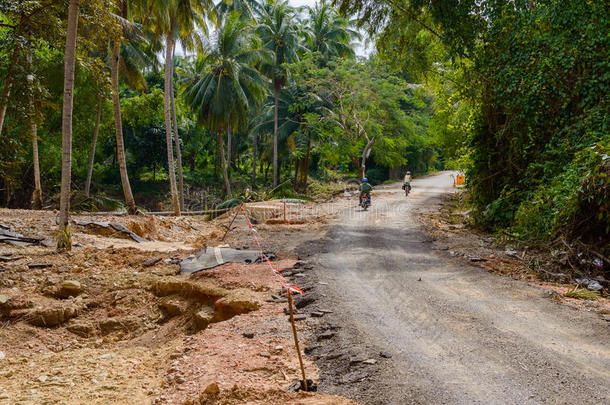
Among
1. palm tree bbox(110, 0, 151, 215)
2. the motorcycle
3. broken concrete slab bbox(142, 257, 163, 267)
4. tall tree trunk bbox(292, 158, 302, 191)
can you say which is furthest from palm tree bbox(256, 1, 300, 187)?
broken concrete slab bbox(142, 257, 163, 267)

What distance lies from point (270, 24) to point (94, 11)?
23358 millimetres

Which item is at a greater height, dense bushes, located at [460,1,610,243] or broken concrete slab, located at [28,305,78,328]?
dense bushes, located at [460,1,610,243]

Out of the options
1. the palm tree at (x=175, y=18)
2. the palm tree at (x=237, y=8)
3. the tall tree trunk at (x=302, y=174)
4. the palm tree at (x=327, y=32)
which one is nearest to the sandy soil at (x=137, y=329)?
the palm tree at (x=175, y=18)

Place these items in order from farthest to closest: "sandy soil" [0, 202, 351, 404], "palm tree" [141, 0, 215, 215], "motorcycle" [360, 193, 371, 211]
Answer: "motorcycle" [360, 193, 371, 211] → "palm tree" [141, 0, 215, 215] → "sandy soil" [0, 202, 351, 404]

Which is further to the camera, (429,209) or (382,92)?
(382,92)

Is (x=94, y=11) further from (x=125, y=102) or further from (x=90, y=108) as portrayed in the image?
(x=125, y=102)

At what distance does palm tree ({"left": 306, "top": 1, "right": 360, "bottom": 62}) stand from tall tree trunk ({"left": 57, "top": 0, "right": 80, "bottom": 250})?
26763 mm

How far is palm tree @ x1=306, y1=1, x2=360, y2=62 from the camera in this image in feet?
115

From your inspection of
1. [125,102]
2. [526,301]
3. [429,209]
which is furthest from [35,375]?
[125,102]

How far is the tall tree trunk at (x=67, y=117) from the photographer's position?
9477mm

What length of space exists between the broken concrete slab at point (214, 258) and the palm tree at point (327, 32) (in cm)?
2754

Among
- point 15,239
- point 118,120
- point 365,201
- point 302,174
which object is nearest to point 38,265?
point 15,239

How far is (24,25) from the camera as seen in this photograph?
33.1ft

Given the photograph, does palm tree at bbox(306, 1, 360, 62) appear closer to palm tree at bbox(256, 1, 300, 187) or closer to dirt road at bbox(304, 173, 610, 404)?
palm tree at bbox(256, 1, 300, 187)
